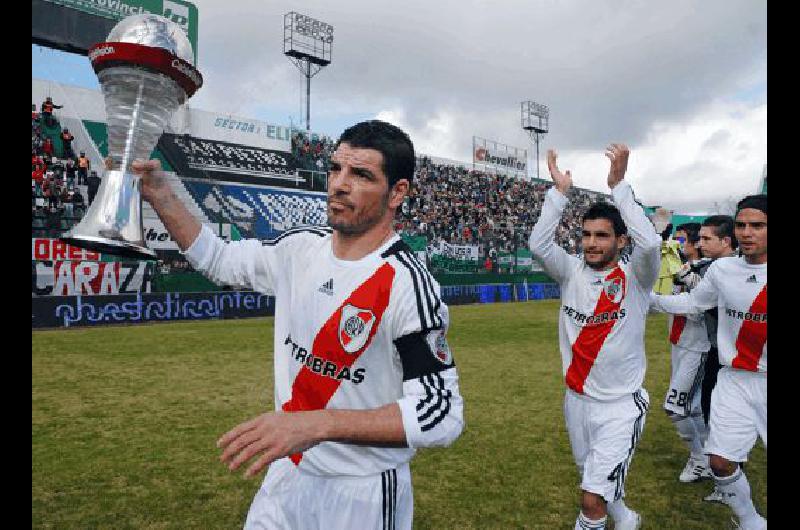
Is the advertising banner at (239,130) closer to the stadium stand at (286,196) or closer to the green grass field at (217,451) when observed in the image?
the stadium stand at (286,196)

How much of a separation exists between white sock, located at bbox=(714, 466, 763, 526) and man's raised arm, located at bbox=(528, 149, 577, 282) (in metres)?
2.12

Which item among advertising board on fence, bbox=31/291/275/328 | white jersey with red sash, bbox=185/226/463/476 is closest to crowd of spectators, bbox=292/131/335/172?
advertising board on fence, bbox=31/291/275/328

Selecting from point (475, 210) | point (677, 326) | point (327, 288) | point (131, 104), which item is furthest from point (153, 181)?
point (475, 210)

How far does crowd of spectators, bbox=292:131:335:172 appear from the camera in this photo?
3403 cm

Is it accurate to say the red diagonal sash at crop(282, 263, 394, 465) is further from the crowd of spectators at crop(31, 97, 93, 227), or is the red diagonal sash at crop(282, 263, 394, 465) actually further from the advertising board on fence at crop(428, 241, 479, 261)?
the advertising board on fence at crop(428, 241, 479, 261)

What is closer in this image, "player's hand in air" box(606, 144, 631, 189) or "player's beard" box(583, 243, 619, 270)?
"player's hand in air" box(606, 144, 631, 189)

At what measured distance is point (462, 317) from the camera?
886 inches

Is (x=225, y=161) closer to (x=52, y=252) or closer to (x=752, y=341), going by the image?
(x=52, y=252)

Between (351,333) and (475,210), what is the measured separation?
39360 mm

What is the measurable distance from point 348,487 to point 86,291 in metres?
19.5

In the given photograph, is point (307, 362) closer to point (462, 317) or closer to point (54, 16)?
point (462, 317)

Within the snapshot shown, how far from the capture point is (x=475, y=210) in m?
41.2

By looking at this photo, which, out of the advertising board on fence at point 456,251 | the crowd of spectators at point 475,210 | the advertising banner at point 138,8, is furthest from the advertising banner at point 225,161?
the advertising board on fence at point 456,251
